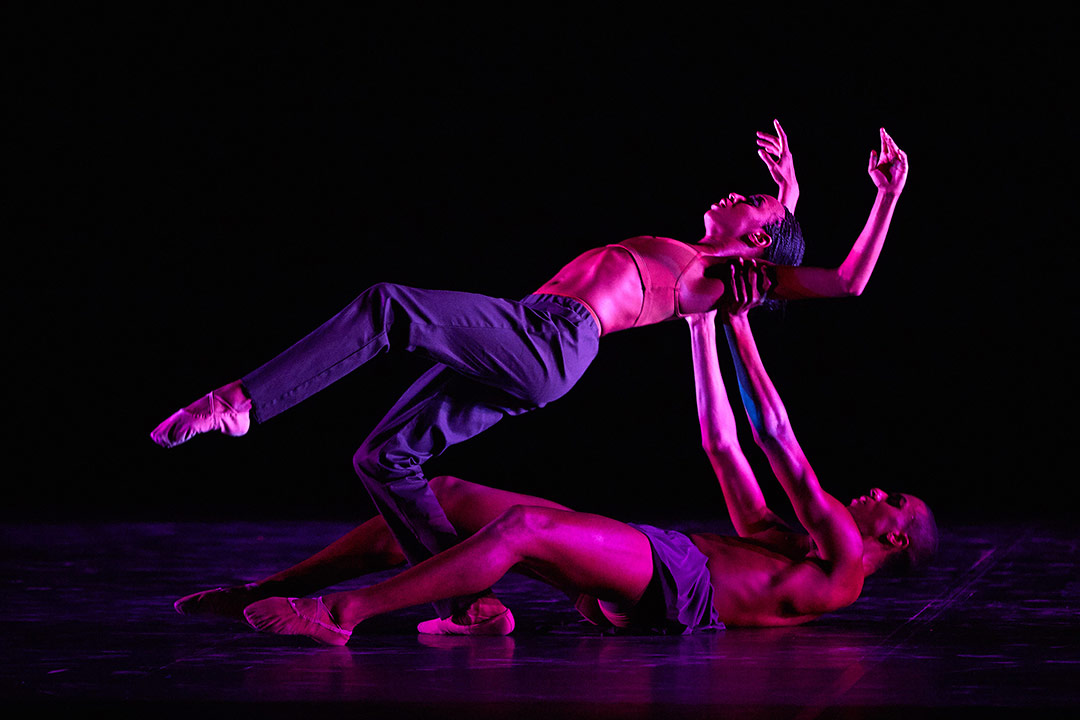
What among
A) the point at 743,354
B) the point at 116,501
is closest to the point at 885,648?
the point at 743,354

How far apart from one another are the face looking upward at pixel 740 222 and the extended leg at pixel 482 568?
0.96 metres

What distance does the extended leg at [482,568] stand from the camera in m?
2.28

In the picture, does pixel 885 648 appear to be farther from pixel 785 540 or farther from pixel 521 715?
pixel 521 715

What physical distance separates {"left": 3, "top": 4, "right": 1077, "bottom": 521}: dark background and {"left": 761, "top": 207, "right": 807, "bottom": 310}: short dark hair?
9.34 feet

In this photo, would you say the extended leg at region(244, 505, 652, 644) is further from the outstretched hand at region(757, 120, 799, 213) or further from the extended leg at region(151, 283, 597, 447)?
the outstretched hand at region(757, 120, 799, 213)

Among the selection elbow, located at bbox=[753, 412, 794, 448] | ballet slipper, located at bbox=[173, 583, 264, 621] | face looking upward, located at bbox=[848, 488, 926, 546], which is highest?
elbow, located at bbox=[753, 412, 794, 448]

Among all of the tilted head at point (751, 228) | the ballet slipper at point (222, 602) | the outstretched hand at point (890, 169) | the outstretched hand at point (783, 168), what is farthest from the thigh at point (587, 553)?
the outstretched hand at point (783, 168)

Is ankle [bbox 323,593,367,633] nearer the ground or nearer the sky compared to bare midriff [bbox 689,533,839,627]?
nearer the sky

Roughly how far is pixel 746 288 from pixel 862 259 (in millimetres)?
279

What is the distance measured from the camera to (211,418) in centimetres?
230

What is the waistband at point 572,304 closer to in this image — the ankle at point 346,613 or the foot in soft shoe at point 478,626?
the foot in soft shoe at point 478,626

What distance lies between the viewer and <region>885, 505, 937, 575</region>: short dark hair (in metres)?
2.73

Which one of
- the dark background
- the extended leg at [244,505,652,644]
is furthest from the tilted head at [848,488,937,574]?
the dark background

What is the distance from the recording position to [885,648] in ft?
7.66
